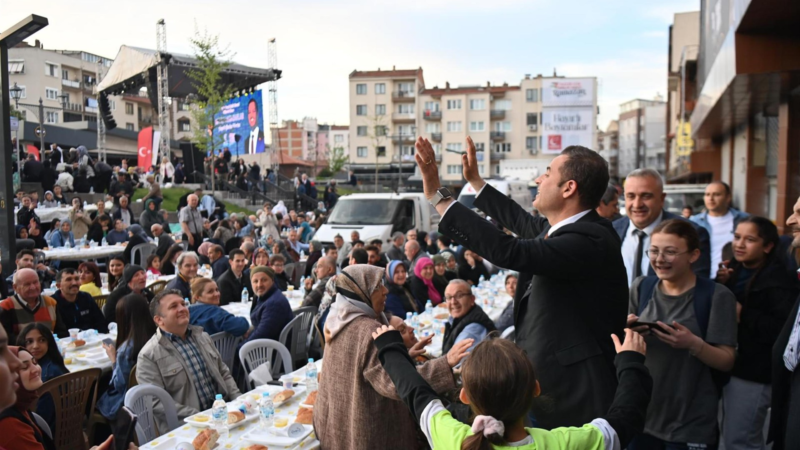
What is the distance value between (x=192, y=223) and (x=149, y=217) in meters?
1.55

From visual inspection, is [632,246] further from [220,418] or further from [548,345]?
[220,418]

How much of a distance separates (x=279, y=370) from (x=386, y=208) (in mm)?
9692

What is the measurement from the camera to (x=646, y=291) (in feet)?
10.3

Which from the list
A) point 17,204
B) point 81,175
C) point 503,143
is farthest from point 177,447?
point 503,143

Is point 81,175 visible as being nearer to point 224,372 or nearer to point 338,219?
point 338,219

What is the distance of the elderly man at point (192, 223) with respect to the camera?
1273 centimetres

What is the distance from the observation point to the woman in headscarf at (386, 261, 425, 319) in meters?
6.67

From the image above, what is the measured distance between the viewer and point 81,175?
67.2 ft

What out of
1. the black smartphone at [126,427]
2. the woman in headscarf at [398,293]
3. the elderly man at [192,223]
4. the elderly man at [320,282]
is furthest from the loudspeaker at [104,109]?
the black smartphone at [126,427]

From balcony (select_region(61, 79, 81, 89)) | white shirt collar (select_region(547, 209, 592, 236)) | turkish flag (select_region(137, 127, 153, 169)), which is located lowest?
white shirt collar (select_region(547, 209, 592, 236))

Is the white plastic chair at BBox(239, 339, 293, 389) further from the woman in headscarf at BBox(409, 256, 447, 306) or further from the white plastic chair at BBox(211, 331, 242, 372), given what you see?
the woman in headscarf at BBox(409, 256, 447, 306)

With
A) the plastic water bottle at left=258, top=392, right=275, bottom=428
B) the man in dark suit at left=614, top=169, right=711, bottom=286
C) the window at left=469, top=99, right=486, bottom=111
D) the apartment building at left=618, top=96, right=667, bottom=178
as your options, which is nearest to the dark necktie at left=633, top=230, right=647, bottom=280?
the man in dark suit at left=614, top=169, right=711, bottom=286

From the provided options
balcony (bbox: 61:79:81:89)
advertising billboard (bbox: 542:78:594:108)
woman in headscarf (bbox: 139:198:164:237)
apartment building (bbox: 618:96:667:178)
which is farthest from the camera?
apartment building (bbox: 618:96:667:178)

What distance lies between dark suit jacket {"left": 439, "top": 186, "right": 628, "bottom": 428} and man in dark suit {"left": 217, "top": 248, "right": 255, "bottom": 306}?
605 cm
